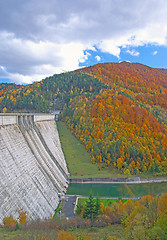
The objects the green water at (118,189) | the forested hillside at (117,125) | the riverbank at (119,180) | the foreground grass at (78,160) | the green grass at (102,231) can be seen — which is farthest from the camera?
the forested hillside at (117,125)

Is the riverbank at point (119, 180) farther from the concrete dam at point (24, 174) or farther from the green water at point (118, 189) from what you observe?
the concrete dam at point (24, 174)

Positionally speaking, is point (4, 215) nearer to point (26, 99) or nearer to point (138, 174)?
point (138, 174)

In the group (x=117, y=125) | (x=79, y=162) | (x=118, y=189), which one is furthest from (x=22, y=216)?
(x=117, y=125)

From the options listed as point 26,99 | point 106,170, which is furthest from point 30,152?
point 26,99

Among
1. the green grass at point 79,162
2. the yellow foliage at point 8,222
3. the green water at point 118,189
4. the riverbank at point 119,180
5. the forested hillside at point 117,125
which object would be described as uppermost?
the forested hillside at point 117,125

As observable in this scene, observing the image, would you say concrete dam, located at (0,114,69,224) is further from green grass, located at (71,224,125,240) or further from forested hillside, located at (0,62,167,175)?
forested hillside, located at (0,62,167,175)

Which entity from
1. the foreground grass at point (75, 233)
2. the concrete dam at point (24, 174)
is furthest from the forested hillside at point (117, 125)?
the foreground grass at point (75, 233)
